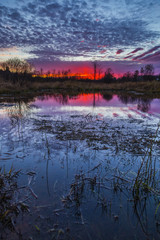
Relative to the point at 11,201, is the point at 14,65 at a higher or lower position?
higher

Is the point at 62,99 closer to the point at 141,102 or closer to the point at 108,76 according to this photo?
the point at 141,102

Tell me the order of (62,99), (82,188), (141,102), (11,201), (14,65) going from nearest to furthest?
(11,201), (82,188), (141,102), (62,99), (14,65)

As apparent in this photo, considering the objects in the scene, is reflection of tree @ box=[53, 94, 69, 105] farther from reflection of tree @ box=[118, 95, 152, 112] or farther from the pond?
the pond

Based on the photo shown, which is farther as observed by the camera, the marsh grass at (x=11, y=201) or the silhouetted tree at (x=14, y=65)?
the silhouetted tree at (x=14, y=65)

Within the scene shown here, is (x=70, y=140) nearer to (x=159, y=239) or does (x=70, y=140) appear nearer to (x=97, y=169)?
(x=97, y=169)

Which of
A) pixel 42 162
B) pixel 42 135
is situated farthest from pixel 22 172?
pixel 42 135

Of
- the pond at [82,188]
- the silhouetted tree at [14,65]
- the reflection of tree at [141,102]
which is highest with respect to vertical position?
the silhouetted tree at [14,65]

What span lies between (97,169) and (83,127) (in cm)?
289

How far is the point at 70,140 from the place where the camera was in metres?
4.45

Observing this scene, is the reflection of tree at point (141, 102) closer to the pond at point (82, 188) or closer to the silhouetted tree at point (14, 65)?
the pond at point (82, 188)

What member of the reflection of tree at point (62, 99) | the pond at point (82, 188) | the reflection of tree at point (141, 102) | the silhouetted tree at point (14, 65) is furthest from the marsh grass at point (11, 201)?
the silhouetted tree at point (14, 65)

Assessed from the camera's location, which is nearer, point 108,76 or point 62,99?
point 62,99

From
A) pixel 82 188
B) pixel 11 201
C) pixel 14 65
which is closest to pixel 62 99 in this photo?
pixel 82 188

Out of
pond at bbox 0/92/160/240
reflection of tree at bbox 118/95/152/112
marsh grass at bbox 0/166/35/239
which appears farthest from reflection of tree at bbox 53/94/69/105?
marsh grass at bbox 0/166/35/239
